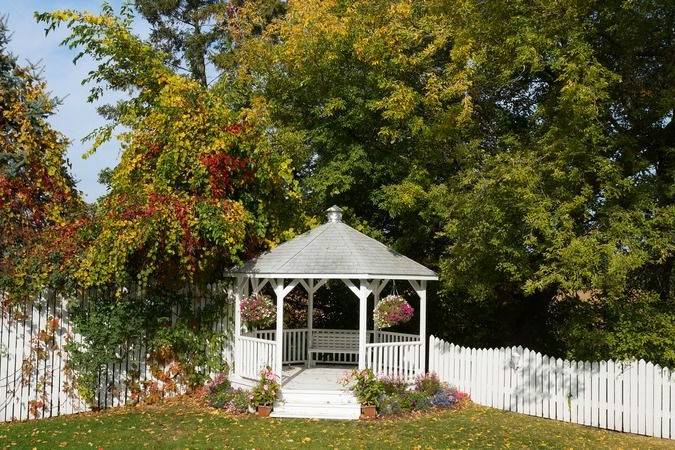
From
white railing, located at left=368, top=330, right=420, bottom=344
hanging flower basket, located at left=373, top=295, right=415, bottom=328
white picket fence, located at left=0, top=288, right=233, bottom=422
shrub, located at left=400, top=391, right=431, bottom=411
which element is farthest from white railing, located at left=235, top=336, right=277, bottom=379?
white railing, located at left=368, top=330, right=420, bottom=344

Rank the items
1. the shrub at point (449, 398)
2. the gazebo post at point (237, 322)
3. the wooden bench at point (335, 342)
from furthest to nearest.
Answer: the wooden bench at point (335, 342), the gazebo post at point (237, 322), the shrub at point (449, 398)

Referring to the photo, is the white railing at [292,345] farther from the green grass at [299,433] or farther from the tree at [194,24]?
the tree at [194,24]

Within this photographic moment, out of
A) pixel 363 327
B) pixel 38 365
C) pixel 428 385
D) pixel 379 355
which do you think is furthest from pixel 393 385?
pixel 38 365

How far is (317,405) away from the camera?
11.9m

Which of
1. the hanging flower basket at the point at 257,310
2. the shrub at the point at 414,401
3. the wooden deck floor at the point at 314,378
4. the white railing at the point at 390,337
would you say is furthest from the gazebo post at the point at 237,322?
the shrub at the point at 414,401

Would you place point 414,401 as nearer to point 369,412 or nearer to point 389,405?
point 389,405

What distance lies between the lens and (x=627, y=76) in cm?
1362

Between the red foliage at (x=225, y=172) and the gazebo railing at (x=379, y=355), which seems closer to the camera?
the gazebo railing at (x=379, y=355)

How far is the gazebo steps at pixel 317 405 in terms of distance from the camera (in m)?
11.7

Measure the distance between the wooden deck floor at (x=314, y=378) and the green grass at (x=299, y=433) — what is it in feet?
4.14

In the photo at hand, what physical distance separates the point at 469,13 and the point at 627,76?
355cm

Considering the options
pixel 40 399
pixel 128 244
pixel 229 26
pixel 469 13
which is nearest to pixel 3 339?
pixel 40 399

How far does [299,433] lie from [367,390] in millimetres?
1931

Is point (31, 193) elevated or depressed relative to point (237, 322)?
elevated
